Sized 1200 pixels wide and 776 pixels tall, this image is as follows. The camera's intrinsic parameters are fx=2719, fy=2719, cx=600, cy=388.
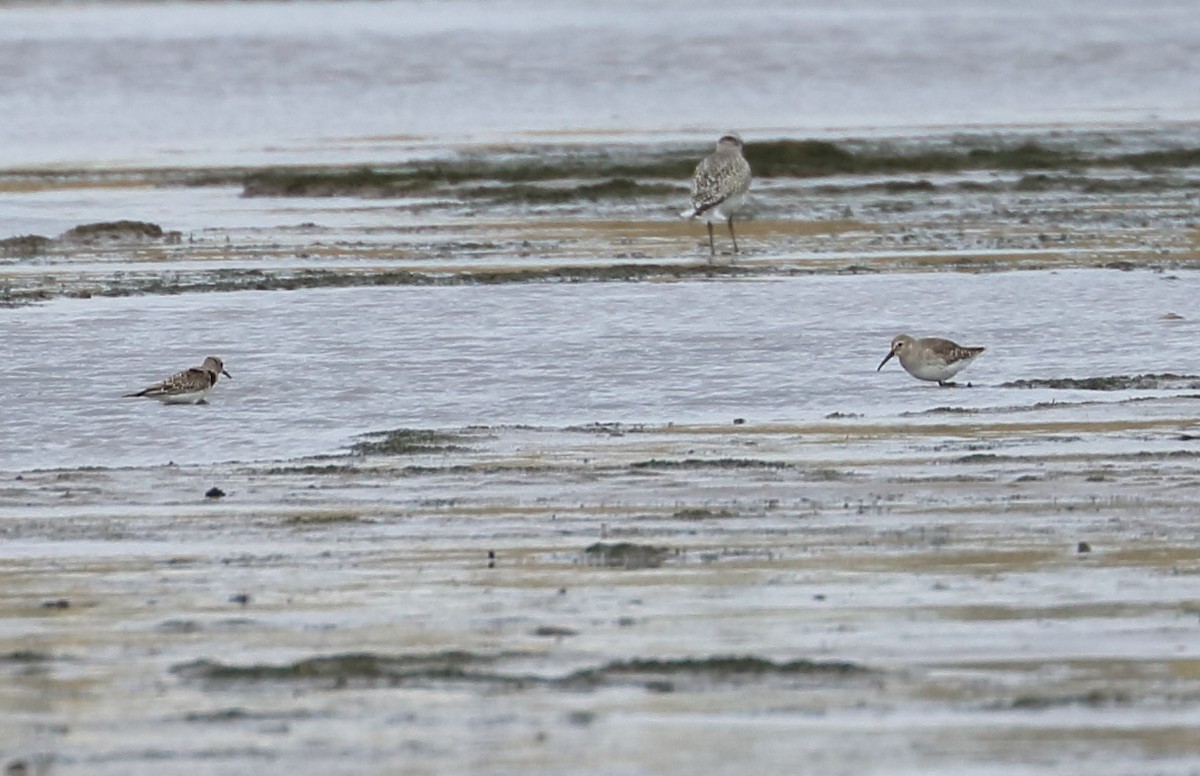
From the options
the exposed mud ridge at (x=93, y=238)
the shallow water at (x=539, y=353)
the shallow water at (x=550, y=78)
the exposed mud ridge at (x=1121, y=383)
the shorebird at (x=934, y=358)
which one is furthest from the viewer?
the shallow water at (x=550, y=78)

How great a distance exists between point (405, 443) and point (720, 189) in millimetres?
11344

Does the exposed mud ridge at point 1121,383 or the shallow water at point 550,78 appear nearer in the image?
the exposed mud ridge at point 1121,383

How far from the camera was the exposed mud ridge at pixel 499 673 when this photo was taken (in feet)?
25.8

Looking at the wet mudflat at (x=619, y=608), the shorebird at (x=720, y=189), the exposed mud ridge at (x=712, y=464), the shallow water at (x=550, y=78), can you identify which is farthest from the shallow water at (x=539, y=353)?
the shallow water at (x=550, y=78)

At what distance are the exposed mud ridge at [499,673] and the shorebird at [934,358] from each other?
725cm

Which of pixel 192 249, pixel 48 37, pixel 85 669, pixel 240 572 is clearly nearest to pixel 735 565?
pixel 240 572

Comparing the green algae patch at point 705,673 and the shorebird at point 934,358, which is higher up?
the green algae patch at point 705,673

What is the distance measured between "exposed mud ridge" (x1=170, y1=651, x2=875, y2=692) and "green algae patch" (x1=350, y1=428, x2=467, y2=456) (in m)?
4.67

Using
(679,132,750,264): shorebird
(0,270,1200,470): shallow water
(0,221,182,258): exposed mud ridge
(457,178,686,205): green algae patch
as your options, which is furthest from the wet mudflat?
(457,178,686,205): green algae patch

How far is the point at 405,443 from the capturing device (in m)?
13.2

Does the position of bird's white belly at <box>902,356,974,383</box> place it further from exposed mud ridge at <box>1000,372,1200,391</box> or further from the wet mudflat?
the wet mudflat

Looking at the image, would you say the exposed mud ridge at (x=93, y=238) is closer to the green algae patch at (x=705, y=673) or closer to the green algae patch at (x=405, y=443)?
the green algae patch at (x=405, y=443)

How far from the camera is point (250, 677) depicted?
803cm

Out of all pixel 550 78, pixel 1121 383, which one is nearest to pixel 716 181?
pixel 1121 383
